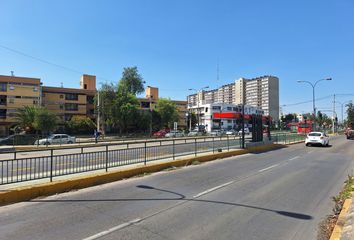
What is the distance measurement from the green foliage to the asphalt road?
59194mm

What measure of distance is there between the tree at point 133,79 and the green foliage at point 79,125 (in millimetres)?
17438

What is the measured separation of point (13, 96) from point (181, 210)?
225 ft

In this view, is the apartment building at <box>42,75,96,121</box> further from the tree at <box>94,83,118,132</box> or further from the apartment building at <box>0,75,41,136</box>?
the tree at <box>94,83,118,132</box>

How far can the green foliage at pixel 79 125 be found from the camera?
6581cm

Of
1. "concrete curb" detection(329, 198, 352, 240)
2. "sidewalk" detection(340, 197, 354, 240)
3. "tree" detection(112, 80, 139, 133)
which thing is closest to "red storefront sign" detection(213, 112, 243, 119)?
"tree" detection(112, 80, 139, 133)

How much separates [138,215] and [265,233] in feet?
8.74

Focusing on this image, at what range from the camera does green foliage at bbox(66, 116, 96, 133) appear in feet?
216

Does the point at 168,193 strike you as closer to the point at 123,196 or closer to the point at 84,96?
the point at 123,196

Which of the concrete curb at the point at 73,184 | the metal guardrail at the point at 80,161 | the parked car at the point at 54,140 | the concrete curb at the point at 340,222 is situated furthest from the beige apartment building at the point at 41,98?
the concrete curb at the point at 340,222

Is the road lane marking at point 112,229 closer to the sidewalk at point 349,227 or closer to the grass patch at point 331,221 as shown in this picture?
the grass patch at point 331,221

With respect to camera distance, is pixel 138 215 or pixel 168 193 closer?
pixel 138 215

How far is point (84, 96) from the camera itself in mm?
76938

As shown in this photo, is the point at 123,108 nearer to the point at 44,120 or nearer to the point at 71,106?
the point at 44,120

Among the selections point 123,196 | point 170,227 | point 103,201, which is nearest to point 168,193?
point 123,196
